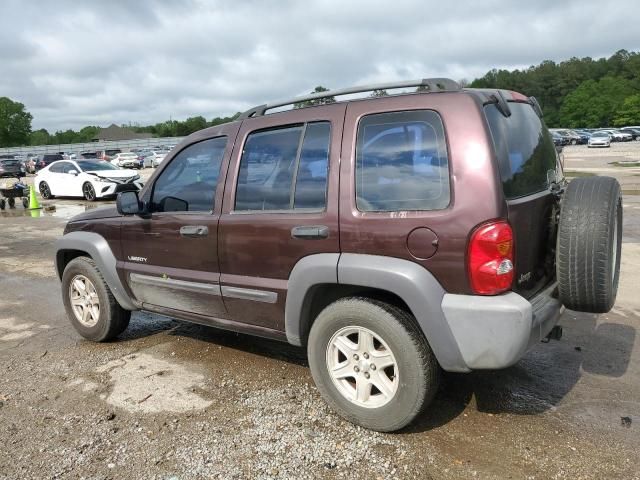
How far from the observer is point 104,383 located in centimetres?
395

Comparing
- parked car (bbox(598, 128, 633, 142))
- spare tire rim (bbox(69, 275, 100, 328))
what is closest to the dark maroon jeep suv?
spare tire rim (bbox(69, 275, 100, 328))

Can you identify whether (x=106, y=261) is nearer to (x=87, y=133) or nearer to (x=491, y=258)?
(x=491, y=258)

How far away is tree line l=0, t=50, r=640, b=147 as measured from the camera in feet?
332

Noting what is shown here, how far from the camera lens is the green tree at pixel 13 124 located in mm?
118750

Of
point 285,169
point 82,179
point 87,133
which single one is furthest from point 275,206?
point 87,133

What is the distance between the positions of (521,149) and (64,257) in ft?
13.5

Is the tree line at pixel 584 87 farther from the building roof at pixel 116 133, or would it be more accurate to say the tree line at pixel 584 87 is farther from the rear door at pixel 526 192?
the rear door at pixel 526 192

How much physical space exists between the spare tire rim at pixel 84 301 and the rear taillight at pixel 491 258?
11.0 feet

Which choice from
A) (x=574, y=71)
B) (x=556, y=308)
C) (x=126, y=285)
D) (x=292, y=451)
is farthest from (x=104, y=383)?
(x=574, y=71)

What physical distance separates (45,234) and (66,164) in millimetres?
9539

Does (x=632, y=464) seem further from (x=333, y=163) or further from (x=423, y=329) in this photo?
(x=333, y=163)

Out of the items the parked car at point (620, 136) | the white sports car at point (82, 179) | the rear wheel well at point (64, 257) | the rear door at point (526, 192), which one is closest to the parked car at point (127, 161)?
the white sports car at point (82, 179)

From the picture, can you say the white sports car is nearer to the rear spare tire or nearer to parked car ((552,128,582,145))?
the rear spare tire

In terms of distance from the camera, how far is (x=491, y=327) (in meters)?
2.70
